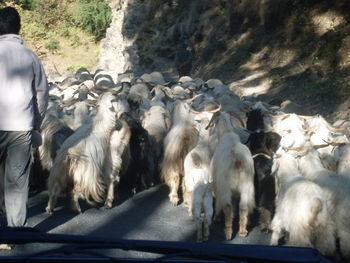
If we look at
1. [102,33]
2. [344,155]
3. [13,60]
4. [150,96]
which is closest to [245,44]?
[150,96]

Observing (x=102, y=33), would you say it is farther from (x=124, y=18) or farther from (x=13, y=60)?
(x=13, y=60)

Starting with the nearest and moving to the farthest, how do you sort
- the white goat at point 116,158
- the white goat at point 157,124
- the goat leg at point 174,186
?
the white goat at point 116,158 → the goat leg at point 174,186 → the white goat at point 157,124

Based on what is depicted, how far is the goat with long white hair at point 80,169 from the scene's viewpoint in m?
7.42

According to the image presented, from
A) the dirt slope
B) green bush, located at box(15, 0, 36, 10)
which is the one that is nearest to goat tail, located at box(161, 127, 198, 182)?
the dirt slope

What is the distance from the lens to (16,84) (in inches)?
218

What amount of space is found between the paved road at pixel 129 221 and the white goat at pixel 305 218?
623 millimetres

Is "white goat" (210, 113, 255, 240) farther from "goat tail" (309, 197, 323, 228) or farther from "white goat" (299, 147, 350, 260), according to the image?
"goat tail" (309, 197, 323, 228)

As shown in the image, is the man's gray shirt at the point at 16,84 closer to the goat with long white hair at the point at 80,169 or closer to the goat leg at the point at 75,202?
the goat with long white hair at the point at 80,169

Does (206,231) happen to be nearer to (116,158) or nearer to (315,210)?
(315,210)

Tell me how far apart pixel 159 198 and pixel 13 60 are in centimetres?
365

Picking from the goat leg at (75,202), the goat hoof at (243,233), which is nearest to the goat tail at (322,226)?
the goat hoof at (243,233)

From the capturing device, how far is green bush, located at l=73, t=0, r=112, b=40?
145ft

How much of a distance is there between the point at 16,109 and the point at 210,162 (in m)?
2.99

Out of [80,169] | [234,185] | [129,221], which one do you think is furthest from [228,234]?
[80,169]
